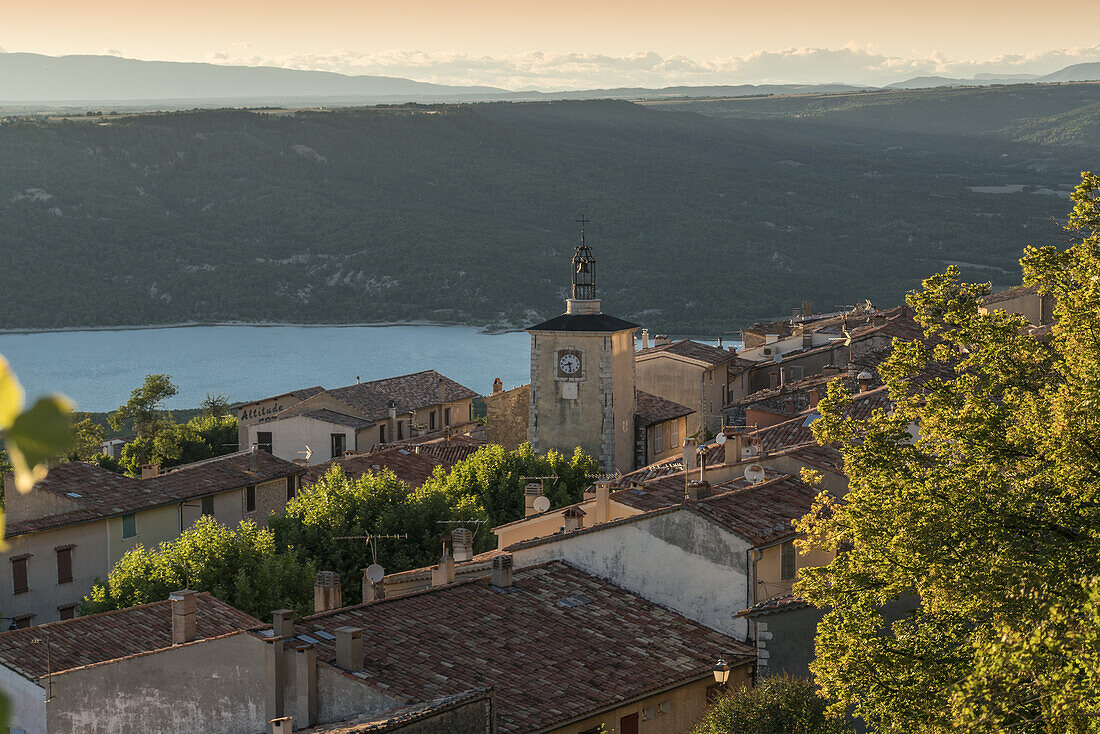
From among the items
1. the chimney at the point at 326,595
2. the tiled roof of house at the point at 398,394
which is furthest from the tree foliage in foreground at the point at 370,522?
the tiled roof of house at the point at 398,394

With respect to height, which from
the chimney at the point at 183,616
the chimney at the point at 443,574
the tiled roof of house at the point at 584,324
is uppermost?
the chimney at the point at 183,616

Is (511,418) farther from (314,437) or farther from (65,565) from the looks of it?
(65,565)

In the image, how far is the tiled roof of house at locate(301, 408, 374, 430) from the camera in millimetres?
52281

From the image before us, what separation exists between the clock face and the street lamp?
2956 centimetres

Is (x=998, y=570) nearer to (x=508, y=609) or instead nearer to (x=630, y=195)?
(x=508, y=609)

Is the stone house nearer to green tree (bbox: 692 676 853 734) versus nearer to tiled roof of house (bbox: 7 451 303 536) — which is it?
tiled roof of house (bbox: 7 451 303 536)

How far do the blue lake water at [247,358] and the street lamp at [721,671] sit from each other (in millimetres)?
73547

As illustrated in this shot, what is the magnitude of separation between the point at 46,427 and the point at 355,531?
29.9 metres

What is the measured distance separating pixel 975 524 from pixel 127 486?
29023mm

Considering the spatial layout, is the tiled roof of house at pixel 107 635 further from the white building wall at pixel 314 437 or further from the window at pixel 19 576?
the white building wall at pixel 314 437

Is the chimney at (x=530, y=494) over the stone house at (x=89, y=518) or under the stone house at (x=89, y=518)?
over

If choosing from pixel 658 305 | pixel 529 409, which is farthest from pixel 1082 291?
pixel 658 305

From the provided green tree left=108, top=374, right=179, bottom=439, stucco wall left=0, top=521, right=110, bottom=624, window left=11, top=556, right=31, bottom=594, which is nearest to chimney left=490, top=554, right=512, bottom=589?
stucco wall left=0, top=521, right=110, bottom=624

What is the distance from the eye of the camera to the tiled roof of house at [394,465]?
41156 mm
